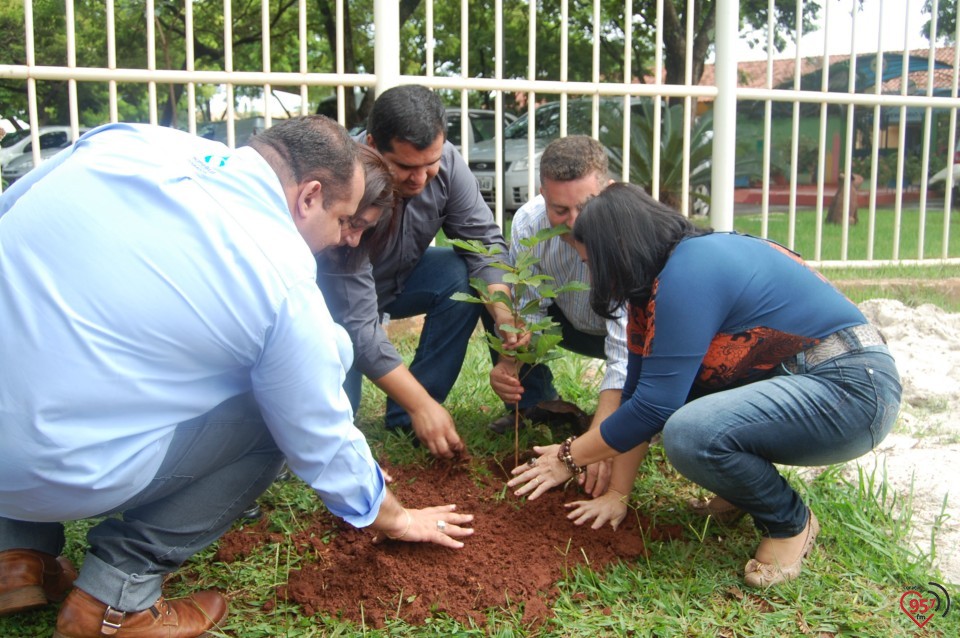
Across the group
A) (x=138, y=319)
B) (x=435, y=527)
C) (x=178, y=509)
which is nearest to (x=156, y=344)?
(x=138, y=319)

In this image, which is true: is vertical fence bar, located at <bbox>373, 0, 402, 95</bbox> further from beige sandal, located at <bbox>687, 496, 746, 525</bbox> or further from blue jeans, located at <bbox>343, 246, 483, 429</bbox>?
beige sandal, located at <bbox>687, 496, 746, 525</bbox>

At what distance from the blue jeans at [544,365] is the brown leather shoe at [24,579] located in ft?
5.56

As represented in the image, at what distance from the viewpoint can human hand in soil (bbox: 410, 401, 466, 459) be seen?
281 centimetres

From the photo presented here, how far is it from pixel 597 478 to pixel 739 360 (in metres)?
0.63

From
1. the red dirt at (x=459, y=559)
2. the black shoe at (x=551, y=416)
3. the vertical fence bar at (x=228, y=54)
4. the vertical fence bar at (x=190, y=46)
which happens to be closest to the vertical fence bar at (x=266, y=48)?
the vertical fence bar at (x=228, y=54)

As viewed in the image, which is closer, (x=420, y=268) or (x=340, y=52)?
(x=420, y=268)

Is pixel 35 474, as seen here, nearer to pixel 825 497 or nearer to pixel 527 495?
pixel 527 495

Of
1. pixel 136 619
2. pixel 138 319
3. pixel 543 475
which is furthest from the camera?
pixel 543 475

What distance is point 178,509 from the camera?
6.81 feet

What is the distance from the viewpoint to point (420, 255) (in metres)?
3.51

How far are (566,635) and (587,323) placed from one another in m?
1.37

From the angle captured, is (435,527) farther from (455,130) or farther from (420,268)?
(455,130)

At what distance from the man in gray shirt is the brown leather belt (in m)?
1.04

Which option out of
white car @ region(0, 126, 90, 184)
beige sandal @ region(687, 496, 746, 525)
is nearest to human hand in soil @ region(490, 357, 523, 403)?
beige sandal @ region(687, 496, 746, 525)
